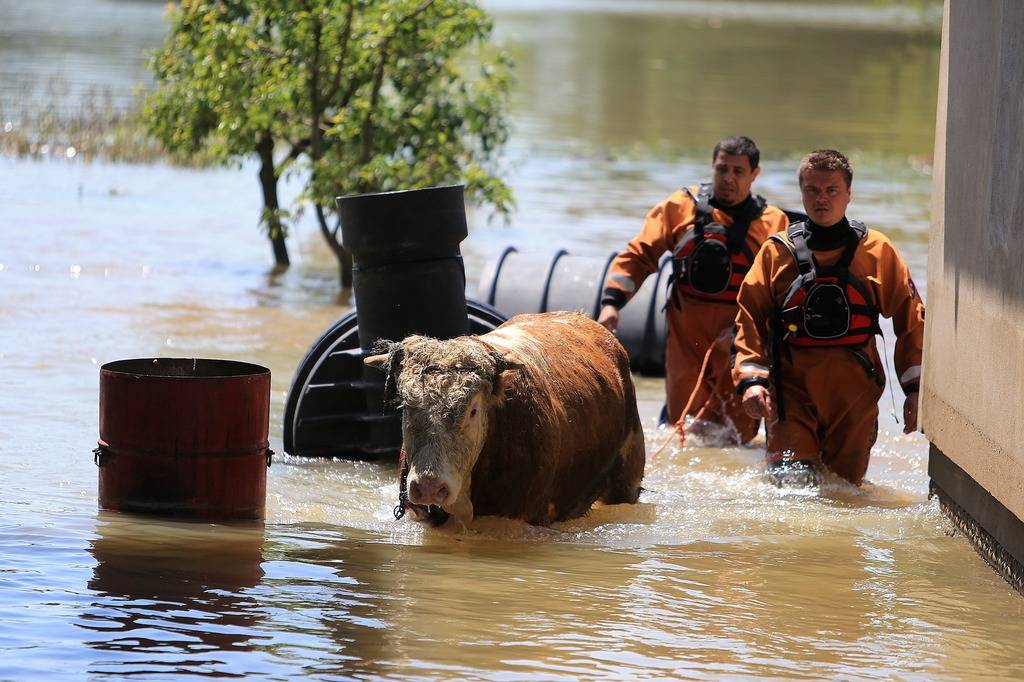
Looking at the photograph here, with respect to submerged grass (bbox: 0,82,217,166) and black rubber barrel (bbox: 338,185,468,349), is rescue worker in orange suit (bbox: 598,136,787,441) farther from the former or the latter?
submerged grass (bbox: 0,82,217,166)

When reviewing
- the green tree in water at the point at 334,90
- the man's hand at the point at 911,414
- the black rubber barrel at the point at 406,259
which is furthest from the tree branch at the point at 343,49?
the man's hand at the point at 911,414

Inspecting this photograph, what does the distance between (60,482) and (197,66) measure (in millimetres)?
8029

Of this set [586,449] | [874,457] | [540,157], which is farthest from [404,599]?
[540,157]

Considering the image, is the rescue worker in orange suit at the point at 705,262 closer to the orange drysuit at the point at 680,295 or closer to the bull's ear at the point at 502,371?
the orange drysuit at the point at 680,295

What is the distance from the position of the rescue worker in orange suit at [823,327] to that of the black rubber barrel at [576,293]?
3.97 metres

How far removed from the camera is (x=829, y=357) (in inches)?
343

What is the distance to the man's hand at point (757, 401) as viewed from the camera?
27.3 feet

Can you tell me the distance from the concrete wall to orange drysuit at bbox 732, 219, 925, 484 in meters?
0.37

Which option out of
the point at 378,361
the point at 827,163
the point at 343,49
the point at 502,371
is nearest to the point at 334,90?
the point at 343,49

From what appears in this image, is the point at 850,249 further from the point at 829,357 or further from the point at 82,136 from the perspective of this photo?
the point at 82,136

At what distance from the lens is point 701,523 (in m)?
8.14

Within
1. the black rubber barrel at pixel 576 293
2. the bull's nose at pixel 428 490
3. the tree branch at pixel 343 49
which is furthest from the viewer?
the tree branch at pixel 343 49

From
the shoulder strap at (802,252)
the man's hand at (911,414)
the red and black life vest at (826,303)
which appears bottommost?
the man's hand at (911,414)

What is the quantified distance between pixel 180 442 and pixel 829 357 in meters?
3.64
